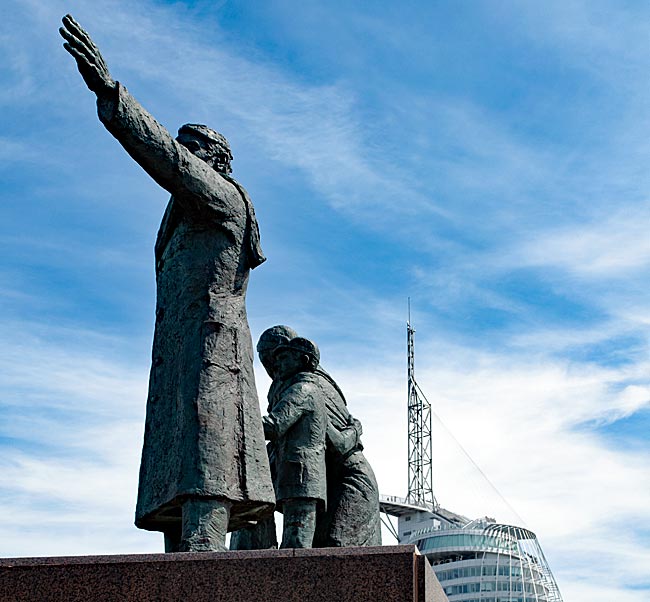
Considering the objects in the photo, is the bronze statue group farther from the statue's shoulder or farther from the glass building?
the glass building

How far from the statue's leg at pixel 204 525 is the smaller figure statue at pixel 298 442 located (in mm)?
1209

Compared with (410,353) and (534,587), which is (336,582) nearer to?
(534,587)

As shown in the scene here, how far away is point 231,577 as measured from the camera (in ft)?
18.1

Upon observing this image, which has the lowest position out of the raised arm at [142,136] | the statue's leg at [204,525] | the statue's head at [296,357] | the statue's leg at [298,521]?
the statue's leg at [204,525]

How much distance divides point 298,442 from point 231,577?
2220 millimetres

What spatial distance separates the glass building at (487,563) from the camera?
7838 centimetres

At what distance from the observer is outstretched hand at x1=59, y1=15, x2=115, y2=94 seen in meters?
6.16

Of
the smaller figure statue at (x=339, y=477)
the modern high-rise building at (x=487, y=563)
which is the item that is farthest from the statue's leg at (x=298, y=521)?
the modern high-rise building at (x=487, y=563)

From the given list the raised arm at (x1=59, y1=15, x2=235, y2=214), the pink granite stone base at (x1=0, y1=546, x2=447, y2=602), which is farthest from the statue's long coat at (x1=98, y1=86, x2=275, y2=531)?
the pink granite stone base at (x1=0, y1=546, x2=447, y2=602)

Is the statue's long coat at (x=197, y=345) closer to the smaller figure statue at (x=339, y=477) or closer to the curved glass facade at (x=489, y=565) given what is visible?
the smaller figure statue at (x=339, y=477)

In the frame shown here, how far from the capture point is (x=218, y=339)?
6688mm

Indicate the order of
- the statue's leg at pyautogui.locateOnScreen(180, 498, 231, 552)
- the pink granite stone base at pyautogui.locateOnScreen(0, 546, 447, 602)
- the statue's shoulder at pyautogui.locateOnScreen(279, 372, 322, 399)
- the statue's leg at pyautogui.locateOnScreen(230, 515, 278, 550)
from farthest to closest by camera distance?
the statue's leg at pyautogui.locateOnScreen(230, 515, 278, 550) → the statue's shoulder at pyautogui.locateOnScreen(279, 372, 322, 399) → the statue's leg at pyautogui.locateOnScreen(180, 498, 231, 552) → the pink granite stone base at pyautogui.locateOnScreen(0, 546, 447, 602)

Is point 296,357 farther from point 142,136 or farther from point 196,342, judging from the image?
point 142,136

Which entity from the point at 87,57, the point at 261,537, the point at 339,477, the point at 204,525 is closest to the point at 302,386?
the point at 339,477
